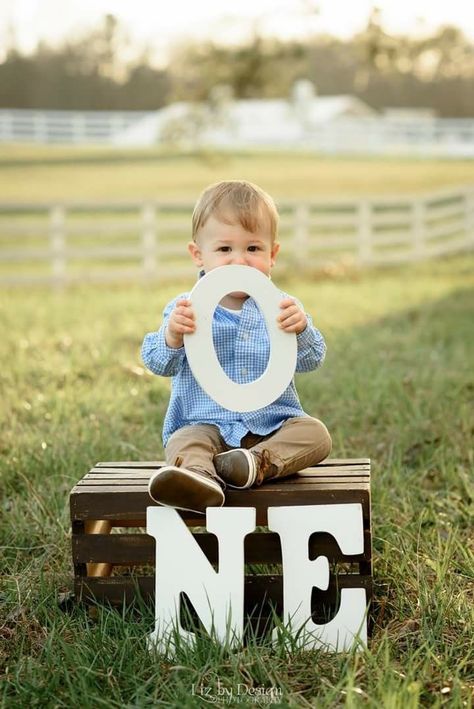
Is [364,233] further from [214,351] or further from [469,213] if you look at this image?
[214,351]

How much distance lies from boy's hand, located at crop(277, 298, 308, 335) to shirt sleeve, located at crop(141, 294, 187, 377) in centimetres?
30

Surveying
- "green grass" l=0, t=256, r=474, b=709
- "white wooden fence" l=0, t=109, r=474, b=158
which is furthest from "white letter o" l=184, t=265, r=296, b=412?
"white wooden fence" l=0, t=109, r=474, b=158

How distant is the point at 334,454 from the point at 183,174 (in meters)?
23.0

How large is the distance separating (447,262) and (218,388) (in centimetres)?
1247

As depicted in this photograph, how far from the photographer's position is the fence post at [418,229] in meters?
15.1

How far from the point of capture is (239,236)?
2850 millimetres

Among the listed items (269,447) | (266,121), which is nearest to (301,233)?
(269,447)

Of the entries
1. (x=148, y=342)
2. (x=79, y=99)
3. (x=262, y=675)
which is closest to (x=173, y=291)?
(x=148, y=342)

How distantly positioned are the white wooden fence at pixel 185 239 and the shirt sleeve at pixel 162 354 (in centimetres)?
973

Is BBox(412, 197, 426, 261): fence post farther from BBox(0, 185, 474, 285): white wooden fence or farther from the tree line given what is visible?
the tree line

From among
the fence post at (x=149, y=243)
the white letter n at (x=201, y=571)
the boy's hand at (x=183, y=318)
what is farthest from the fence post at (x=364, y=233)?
the white letter n at (x=201, y=571)

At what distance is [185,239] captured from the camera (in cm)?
1806

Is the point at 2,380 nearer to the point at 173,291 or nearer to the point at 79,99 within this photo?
the point at 173,291

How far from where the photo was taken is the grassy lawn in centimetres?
2322
